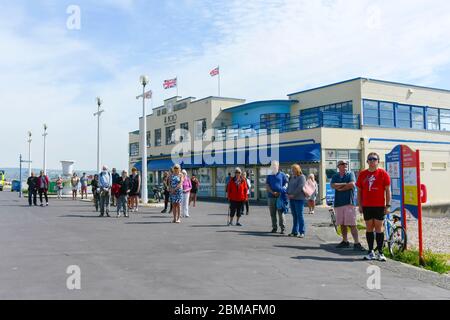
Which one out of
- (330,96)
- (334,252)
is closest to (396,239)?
(334,252)

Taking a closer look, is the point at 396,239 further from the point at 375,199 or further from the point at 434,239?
the point at 434,239

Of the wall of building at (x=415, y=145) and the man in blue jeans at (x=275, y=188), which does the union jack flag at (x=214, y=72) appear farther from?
the man in blue jeans at (x=275, y=188)

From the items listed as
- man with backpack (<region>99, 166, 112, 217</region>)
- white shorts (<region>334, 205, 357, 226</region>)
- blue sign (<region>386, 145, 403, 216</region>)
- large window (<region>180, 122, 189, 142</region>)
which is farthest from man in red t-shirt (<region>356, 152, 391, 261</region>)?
large window (<region>180, 122, 189, 142</region>)

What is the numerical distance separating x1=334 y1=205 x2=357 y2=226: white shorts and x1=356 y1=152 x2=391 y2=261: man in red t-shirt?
0.97 meters

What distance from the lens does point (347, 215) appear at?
9.67 meters

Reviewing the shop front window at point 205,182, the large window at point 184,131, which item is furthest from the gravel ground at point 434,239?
the large window at point 184,131

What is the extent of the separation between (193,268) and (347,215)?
3848 mm

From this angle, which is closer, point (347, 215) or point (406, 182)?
point (406, 182)

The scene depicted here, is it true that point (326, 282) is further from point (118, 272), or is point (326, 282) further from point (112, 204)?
point (112, 204)

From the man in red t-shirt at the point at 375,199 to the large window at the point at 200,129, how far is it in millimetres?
30605

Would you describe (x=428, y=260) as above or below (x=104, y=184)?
below

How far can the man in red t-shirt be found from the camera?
838 centimetres

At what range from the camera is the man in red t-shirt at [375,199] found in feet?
27.5

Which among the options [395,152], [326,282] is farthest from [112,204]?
[326,282]
